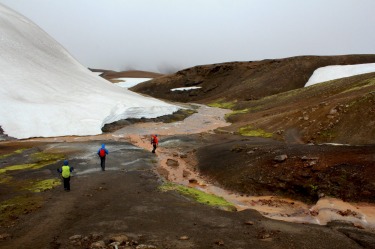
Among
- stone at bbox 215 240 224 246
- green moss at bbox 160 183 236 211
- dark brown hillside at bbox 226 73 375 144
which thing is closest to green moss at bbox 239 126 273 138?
dark brown hillside at bbox 226 73 375 144

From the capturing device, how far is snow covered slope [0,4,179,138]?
46.8m

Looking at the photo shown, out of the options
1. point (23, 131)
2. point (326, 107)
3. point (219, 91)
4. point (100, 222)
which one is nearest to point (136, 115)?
point (23, 131)

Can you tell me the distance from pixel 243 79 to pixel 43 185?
296 ft

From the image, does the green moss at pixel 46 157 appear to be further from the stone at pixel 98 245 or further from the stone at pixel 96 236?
the stone at pixel 98 245

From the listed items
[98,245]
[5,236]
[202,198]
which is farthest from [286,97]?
[5,236]

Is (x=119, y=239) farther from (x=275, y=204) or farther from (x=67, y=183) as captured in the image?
(x=275, y=204)

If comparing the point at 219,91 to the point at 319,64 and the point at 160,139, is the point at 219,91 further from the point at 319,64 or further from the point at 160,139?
the point at 160,139

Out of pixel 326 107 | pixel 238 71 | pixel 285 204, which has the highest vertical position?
pixel 238 71

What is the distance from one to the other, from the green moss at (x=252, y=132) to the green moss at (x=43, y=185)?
71.2 feet

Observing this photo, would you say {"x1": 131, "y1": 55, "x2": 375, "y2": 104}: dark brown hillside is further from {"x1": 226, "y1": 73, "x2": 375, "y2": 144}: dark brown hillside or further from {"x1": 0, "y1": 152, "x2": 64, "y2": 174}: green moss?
{"x1": 0, "y1": 152, "x2": 64, "y2": 174}: green moss

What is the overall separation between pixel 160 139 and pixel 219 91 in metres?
69.8

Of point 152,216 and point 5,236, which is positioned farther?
point 152,216

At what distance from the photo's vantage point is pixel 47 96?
57.0 metres

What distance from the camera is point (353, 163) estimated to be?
19219mm
